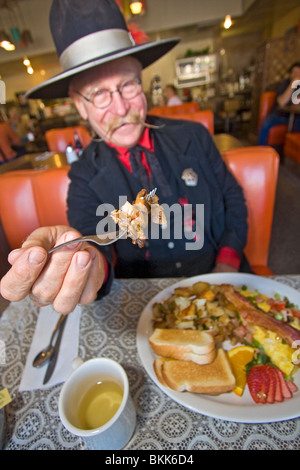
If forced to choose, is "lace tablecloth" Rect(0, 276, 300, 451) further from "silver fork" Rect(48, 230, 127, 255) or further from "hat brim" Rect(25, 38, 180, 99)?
"hat brim" Rect(25, 38, 180, 99)

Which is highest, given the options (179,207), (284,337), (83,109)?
(83,109)

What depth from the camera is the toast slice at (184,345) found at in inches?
22.3

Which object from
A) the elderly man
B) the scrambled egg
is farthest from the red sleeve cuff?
the scrambled egg

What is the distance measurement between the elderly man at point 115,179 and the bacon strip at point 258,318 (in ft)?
0.61

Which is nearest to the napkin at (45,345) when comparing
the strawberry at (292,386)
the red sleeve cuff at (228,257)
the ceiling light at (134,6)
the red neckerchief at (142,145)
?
the red neckerchief at (142,145)

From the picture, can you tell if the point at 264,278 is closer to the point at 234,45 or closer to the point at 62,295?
the point at 62,295

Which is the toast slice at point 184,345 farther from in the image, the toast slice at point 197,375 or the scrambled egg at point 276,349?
the scrambled egg at point 276,349

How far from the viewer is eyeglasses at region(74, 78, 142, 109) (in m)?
0.80

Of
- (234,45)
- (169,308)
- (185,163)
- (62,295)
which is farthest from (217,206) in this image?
(234,45)

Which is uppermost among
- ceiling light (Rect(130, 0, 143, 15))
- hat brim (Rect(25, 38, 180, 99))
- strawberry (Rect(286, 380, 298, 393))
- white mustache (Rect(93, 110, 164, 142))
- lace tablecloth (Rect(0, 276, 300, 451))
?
ceiling light (Rect(130, 0, 143, 15))

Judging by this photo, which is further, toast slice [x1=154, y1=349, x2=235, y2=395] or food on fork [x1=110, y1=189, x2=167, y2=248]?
toast slice [x1=154, y1=349, x2=235, y2=395]

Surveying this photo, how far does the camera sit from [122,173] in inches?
22.3

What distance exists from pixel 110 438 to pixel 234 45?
33.8ft

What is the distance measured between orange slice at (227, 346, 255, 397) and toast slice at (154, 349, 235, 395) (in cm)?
2
